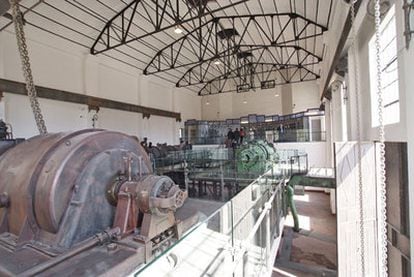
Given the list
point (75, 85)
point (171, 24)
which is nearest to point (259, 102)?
point (171, 24)

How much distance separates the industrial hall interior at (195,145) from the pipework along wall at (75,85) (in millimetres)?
54

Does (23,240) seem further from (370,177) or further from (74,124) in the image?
(74,124)

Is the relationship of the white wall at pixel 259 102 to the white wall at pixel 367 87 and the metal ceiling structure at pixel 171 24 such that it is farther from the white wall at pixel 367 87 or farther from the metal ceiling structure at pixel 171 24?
the white wall at pixel 367 87

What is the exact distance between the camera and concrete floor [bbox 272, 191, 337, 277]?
6.16 m

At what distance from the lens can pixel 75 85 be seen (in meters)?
9.48

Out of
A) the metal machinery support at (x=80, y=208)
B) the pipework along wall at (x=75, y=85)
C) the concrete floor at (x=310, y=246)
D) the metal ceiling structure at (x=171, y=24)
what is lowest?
the concrete floor at (x=310, y=246)

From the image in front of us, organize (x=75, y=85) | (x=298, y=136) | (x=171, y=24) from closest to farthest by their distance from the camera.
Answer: (x=171, y=24) < (x=75, y=85) < (x=298, y=136)

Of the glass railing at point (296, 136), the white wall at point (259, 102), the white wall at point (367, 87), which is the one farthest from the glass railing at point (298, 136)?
the white wall at point (367, 87)

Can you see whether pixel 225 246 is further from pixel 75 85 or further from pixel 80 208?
pixel 75 85

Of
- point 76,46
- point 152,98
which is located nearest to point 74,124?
point 76,46

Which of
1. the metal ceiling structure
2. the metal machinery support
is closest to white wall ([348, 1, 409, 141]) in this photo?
the metal machinery support

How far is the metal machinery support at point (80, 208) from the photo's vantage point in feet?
4.66

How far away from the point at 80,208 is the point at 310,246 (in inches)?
306

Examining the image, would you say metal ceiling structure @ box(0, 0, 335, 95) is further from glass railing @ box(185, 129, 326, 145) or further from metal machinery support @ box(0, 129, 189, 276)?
metal machinery support @ box(0, 129, 189, 276)
